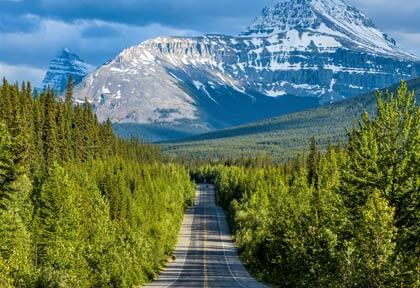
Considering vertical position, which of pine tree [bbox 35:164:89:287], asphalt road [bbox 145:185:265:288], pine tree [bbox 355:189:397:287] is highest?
pine tree [bbox 355:189:397:287]

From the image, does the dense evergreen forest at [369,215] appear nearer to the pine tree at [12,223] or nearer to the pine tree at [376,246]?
the pine tree at [376,246]

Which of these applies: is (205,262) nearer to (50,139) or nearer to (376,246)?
(50,139)

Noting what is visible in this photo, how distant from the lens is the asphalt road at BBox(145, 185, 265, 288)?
95562 mm

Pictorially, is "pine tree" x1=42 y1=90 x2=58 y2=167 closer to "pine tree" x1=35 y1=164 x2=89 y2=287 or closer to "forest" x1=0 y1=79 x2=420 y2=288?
"forest" x1=0 y1=79 x2=420 y2=288

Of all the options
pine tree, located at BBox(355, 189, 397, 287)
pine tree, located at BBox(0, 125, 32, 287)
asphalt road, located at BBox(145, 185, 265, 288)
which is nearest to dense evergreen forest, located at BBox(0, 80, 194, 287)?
pine tree, located at BBox(0, 125, 32, 287)

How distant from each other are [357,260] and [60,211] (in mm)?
44962

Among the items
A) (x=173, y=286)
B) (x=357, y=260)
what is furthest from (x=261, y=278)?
(x=357, y=260)

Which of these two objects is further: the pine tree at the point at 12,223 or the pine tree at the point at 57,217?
the pine tree at the point at 57,217

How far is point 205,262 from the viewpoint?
124062 mm

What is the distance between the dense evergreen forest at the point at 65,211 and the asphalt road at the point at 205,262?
135 inches

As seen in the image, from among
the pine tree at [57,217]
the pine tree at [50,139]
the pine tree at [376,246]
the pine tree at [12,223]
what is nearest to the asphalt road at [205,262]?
the pine tree at [57,217]

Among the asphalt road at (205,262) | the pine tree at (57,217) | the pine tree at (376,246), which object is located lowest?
the asphalt road at (205,262)

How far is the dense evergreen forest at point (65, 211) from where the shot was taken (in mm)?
64312

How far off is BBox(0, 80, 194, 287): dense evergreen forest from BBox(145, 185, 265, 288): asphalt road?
11.2 ft
